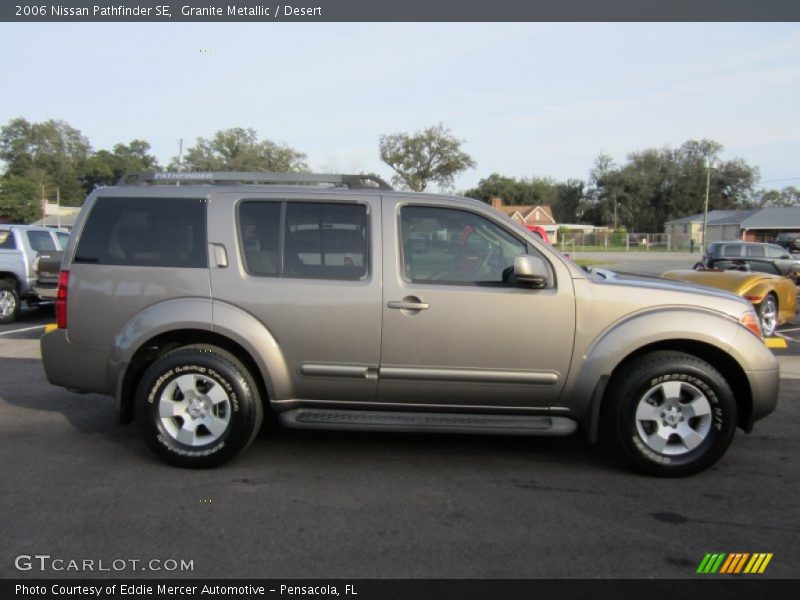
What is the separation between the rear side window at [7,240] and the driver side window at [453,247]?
10583 millimetres

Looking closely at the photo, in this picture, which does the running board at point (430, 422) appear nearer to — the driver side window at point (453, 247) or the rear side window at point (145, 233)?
the driver side window at point (453, 247)

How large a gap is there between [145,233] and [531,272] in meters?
2.66

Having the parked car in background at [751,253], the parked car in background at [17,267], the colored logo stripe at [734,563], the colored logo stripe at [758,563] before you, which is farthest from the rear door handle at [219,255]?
the parked car in background at [751,253]

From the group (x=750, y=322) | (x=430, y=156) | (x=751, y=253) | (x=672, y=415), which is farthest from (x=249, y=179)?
(x=430, y=156)

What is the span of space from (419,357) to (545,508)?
1198mm

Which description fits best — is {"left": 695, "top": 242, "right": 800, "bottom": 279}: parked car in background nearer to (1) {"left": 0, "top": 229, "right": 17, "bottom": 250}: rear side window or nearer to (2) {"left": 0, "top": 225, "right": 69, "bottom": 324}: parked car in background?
(2) {"left": 0, "top": 225, "right": 69, "bottom": 324}: parked car in background

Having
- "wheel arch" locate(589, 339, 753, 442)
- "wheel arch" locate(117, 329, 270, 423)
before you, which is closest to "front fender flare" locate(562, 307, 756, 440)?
"wheel arch" locate(589, 339, 753, 442)

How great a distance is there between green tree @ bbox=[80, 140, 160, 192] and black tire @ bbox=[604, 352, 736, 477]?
93.8m

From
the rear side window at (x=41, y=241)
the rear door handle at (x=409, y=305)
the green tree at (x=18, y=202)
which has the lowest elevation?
the rear door handle at (x=409, y=305)

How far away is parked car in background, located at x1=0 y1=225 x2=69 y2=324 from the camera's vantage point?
37.6ft

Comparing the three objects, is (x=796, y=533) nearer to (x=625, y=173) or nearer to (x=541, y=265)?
(x=541, y=265)

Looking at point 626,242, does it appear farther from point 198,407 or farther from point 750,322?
point 198,407

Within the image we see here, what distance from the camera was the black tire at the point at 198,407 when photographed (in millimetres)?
4066
